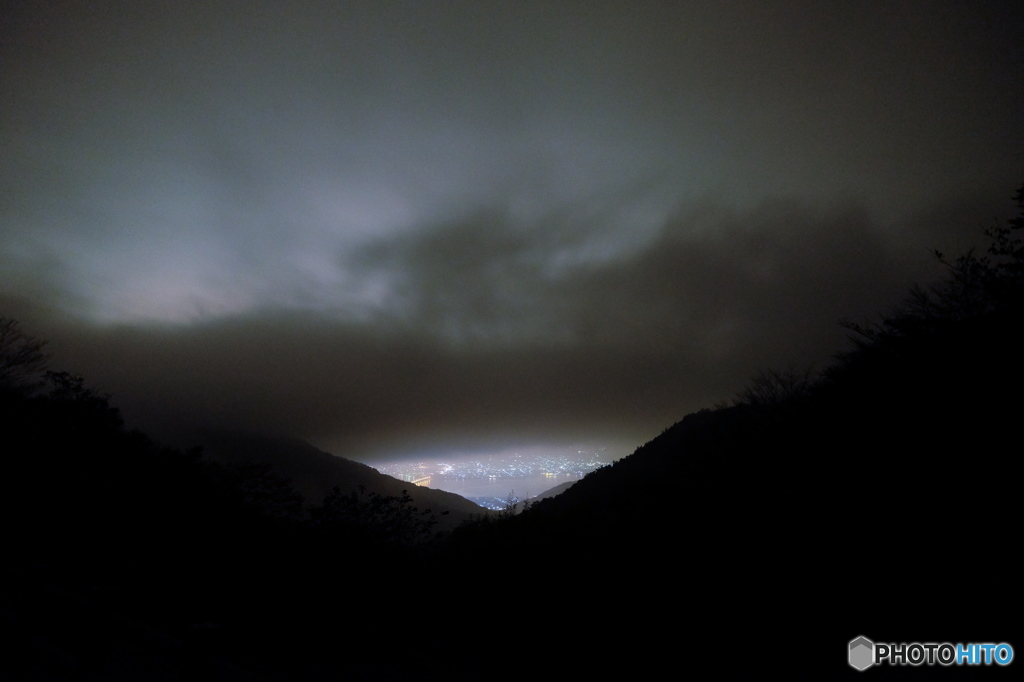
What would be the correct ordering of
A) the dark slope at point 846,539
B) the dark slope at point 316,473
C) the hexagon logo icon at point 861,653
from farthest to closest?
the dark slope at point 316,473 < the dark slope at point 846,539 < the hexagon logo icon at point 861,653

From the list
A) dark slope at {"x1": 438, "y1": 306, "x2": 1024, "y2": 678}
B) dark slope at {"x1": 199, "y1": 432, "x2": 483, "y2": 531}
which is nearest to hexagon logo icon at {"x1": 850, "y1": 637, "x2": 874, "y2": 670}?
dark slope at {"x1": 438, "y1": 306, "x2": 1024, "y2": 678}

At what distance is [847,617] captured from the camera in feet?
24.6

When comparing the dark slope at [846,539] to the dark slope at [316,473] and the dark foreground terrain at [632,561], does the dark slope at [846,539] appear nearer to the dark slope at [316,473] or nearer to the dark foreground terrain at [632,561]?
the dark foreground terrain at [632,561]

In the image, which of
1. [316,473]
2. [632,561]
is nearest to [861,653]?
[632,561]

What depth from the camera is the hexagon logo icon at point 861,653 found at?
21.6ft

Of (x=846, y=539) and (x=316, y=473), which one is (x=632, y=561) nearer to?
(x=846, y=539)

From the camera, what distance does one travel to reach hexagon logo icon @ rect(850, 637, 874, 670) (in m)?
6.58

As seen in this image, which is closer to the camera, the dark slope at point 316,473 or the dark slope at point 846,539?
the dark slope at point 846,539

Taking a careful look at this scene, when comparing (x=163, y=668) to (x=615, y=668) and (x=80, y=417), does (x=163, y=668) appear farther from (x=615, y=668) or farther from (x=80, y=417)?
(x=80, y=417)

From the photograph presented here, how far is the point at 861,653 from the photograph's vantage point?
6.75m

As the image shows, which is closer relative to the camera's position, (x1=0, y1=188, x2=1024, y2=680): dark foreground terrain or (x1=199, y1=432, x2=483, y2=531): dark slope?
(x1=0, y1=188, x2=1024, y2=680): dark foreground terrain

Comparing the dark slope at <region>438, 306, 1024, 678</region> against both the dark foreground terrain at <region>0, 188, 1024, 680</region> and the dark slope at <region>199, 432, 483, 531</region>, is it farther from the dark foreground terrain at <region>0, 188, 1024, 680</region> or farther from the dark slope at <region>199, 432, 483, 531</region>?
the dark slope at <region>199, 432, 483, 531</region>

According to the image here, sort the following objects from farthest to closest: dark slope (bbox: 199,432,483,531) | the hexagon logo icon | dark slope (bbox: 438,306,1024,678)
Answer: dark slope (bbox: 199,432,483,531), dark slope (bbox: 438,306,1024,678), the hexagon logo icon

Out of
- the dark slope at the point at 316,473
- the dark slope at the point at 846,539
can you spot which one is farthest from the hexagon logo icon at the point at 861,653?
the dark slope at the point at 316,473
